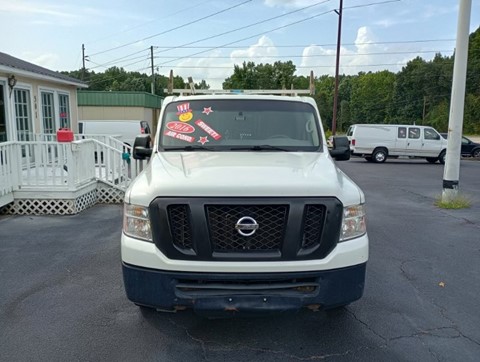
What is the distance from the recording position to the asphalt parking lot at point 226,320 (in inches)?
121

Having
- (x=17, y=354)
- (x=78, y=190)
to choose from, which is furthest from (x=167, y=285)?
(x=78, y=190)

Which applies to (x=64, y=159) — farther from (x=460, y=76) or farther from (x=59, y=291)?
(x=460, y=76)

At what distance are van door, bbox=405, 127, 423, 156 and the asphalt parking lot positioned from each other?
49.5 feet

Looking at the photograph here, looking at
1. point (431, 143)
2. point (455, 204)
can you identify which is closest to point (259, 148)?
point (455, 204)

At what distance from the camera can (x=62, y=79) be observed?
39.2ft

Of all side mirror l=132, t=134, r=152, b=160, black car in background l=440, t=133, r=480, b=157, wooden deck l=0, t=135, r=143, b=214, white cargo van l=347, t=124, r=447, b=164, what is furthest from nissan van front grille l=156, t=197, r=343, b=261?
black car in background l=440, t=133, r=480, b=157

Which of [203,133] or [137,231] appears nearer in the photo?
[137,231]

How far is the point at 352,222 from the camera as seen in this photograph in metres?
3.00

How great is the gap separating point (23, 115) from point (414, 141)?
17.3 meters

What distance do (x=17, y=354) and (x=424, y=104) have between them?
3020 inches

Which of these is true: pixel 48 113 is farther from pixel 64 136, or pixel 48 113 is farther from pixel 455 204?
pixel 455 204

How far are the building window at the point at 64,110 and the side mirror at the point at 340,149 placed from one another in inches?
409

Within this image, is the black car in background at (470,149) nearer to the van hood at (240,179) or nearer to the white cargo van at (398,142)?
the white cargo van at (398,142)

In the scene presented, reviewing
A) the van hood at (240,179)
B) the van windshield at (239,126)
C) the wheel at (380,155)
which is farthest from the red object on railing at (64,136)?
the wheel at (380,155)
